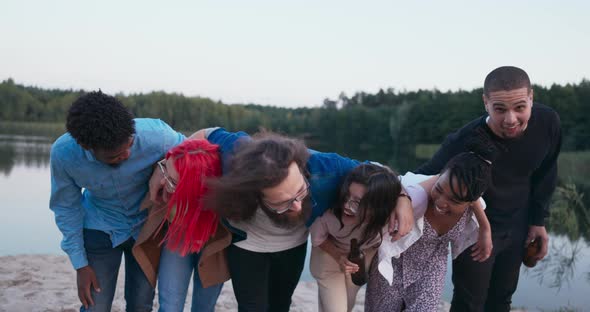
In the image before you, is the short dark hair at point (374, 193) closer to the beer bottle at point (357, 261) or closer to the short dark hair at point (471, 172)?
the beer bottle at point (357, 261)

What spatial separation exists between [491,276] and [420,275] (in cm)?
78

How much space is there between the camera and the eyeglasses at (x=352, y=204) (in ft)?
8.48

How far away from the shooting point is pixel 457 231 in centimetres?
293

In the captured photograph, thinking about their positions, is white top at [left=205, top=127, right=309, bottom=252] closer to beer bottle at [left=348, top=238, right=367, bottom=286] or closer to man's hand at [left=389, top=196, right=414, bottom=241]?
beer bottle at [left=348, top=238, right=367, bottom=286]

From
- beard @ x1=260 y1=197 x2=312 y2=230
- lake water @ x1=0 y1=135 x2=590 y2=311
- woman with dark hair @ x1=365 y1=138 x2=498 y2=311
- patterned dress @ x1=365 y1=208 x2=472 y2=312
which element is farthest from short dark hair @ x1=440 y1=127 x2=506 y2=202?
lake water @ x1=0 y1=135 x2=590 y2=311

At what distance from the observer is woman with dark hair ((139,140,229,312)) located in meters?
→ 2.60

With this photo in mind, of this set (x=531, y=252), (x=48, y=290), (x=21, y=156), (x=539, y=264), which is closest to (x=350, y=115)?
(x=21, y=156)

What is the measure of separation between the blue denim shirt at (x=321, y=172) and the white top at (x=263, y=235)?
0.16m

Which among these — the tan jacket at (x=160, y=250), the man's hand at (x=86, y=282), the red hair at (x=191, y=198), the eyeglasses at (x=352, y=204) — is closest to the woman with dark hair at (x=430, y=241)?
the eyeglasses at (x=352, y=204)

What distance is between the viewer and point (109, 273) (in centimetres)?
305

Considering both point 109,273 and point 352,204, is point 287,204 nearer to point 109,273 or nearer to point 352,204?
point 352,204

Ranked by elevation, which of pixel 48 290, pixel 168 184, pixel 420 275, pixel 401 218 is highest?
pixel 168 184

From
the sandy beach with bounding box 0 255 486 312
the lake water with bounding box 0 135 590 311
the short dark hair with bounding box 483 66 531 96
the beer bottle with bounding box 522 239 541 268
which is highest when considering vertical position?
the short dark hair with bounding box 483 66 531 96

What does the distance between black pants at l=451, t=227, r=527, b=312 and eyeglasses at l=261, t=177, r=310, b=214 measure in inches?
48.3
